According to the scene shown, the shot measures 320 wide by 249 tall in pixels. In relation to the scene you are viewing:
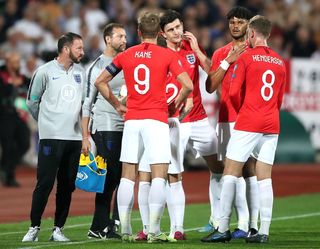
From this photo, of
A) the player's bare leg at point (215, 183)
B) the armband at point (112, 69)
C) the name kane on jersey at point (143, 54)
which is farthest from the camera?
the player's bare leg at point (215, 183)

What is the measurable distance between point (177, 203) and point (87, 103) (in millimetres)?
1536

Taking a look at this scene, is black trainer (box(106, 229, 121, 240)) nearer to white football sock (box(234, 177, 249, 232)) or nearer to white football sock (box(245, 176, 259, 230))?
white football sock (box(234, 177, 249, 232))

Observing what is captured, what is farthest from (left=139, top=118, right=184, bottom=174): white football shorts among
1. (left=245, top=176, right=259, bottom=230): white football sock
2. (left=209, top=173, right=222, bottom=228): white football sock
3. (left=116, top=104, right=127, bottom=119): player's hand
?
(left=209, top=173, right=222, bottom=228): white football sock

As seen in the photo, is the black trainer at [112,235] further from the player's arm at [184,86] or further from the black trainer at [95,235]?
the player's arm at [184,86]

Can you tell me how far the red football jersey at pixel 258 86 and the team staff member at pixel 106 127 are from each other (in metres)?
1.48

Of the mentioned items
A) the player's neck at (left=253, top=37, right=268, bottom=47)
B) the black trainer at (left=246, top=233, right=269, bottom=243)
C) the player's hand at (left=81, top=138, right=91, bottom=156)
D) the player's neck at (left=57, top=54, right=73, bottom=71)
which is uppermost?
the player's neck at (left=253, top=37, right=268, bottom=47)

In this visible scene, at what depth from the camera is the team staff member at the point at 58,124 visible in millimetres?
12422

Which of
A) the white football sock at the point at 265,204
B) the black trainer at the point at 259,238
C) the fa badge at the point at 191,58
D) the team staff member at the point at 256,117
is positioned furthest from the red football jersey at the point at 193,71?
the black trainer at the point at 259,238

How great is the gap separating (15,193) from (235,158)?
8093 millimetres

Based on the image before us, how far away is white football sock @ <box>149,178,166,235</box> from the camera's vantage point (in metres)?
11.6

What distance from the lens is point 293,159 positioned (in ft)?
85.6

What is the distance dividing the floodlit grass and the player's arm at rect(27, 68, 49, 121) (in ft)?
5.01

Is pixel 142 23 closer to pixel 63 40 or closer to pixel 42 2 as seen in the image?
pixel 63 40

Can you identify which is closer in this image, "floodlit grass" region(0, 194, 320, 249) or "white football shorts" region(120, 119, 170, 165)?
"white football shorts" region(120, 119, 170, 165)
